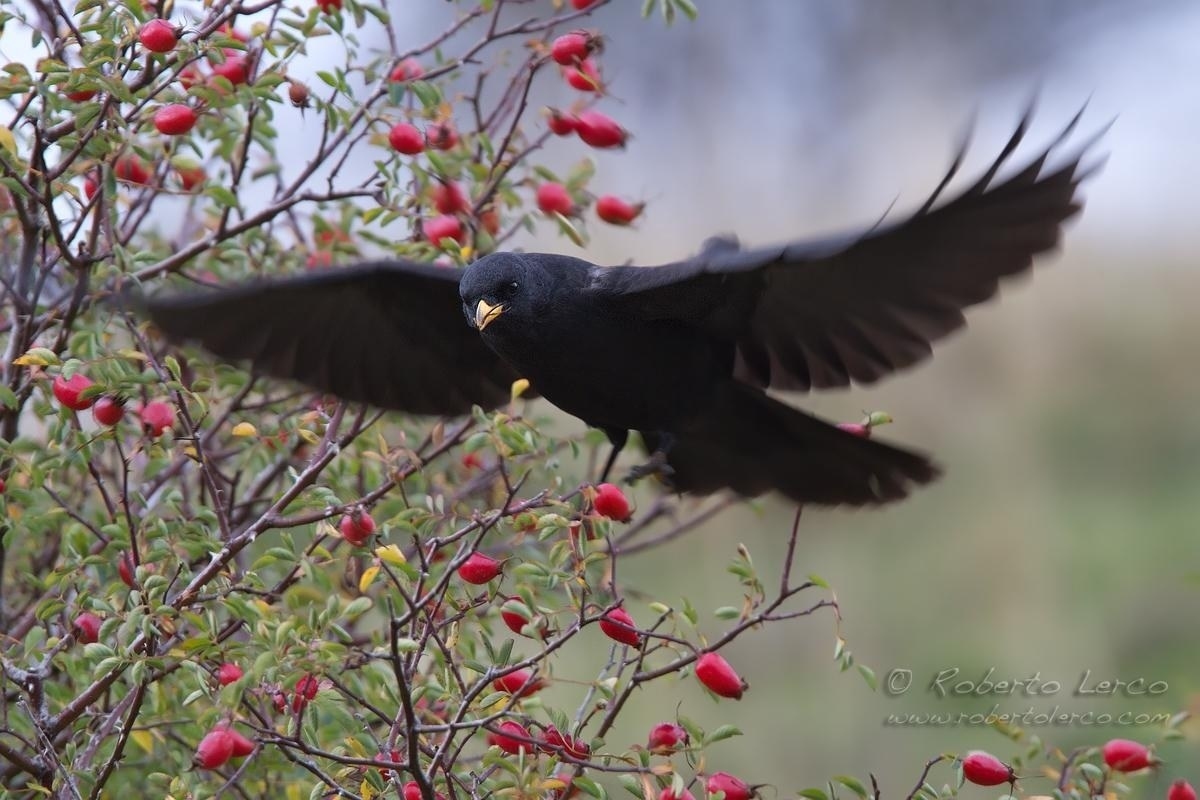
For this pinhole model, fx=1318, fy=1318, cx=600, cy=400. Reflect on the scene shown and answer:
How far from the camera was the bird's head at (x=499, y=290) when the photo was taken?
112 inches

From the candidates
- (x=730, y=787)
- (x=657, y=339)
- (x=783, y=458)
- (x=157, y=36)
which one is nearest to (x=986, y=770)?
(x=730, y=787)

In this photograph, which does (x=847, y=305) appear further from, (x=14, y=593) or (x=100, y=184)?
(x=14, y=593)

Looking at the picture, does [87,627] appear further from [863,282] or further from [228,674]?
[863,282]

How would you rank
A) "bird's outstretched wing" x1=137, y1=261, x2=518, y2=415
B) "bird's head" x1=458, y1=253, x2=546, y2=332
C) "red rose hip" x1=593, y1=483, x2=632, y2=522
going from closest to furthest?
"red rose hip" x1=593, y1=483, x2=632, y2=522 < "bird's head" x1=458, y1=253, x2=546, y2=332 < "bird's outstretched wing" x1=137, y1=261, x2=518, y2=415

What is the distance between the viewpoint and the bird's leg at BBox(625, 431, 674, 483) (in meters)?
3.02

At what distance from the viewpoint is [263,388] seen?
10.6 ft

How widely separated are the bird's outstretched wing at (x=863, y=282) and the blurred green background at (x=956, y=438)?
2.45 meters

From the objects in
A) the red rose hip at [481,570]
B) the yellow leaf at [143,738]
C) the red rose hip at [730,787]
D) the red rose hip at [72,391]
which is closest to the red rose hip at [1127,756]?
the red rose hip at [730,787]

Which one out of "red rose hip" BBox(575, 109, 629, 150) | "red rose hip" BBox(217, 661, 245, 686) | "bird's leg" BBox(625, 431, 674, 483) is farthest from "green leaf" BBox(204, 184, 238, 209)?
"bird's leg" BBox(625, 431, 674, 483)

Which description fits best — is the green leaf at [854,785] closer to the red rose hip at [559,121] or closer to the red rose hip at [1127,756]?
the red rose hip at [1127,756]

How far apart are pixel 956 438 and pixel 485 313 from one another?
509 cm

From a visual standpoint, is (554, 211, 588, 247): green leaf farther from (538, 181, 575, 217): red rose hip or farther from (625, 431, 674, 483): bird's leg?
(625, 431, 674, 483): bird's leg

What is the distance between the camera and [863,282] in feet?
8.55

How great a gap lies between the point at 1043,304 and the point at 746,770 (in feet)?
10.6
